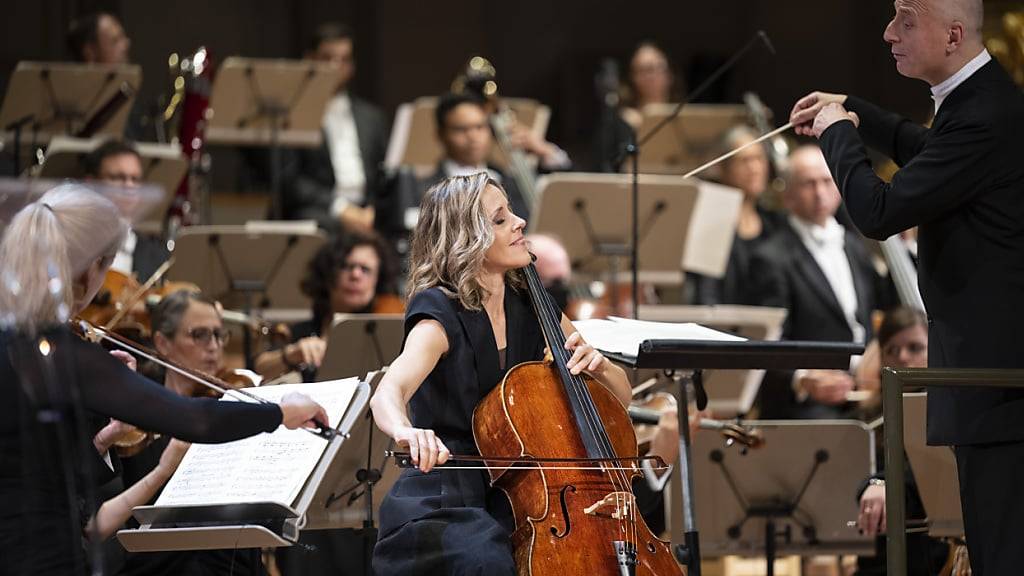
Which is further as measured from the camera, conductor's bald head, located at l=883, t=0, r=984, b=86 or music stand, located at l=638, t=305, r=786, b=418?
music stand, located at l=638, t=305, r=786, b=418

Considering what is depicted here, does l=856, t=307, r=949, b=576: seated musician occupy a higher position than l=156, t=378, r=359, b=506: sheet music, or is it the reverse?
l=156, t=378, r=359, b=506: sheet music

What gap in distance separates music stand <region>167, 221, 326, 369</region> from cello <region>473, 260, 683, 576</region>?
104 inches

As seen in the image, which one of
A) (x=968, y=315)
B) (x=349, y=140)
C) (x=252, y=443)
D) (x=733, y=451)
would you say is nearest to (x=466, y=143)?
(x=349, y=140)

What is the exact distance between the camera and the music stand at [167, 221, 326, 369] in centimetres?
557

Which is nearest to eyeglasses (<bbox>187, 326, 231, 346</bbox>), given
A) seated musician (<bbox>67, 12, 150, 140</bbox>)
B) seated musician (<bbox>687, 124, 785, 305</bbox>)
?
seated musician (<bbox>67, 12, 150, 140</bbox>)

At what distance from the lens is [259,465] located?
10.8 ft

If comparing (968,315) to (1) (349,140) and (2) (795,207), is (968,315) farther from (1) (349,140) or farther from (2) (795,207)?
(1) (349,140)

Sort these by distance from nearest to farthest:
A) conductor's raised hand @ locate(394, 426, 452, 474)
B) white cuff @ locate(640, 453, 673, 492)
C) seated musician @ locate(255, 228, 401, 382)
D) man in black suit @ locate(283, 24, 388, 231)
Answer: conductor's raised hand @ locate(394, 426, 452, 474)
white cuff @ locate(640, 453, 673, 492)
seated musician @ locate(255, 228, 401, 382)
man in black suit @ locate(283, 24, 388, 231)

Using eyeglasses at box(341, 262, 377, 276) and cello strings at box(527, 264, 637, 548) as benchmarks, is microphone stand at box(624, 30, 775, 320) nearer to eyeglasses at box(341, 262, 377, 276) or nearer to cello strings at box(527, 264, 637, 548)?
eyeglasses at box(341, 262, 377, 276)

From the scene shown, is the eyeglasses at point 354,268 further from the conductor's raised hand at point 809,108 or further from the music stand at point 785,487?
the conductor's raised hand at point 809,108

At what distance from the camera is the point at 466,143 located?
22.4ft

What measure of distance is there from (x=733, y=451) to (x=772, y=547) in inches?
12.6

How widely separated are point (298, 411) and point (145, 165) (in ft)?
10.9

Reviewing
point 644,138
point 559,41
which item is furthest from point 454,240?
point 559,41
